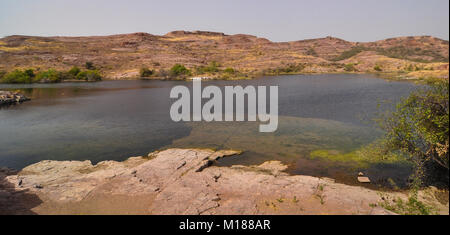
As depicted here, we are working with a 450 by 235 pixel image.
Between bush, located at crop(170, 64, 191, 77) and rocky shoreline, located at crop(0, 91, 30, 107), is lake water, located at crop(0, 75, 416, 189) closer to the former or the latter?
rocky shoreline, located at crop(0, 91, 30, 107)

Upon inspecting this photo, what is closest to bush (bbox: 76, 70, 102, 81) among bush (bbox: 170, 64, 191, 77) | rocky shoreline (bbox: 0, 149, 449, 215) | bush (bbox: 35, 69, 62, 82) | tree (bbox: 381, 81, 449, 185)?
bush (bbox: 35, 69, 62, 82)

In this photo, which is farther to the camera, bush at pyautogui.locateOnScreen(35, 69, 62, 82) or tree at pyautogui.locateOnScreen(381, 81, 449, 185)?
bush at pyautogui.locateOnScreen(35, 69, 62, 82)

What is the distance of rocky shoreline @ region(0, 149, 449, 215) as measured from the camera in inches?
544

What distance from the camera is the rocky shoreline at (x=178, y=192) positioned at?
1381 centimetres

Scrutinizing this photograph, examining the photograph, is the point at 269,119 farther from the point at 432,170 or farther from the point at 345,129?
the point at 432,170

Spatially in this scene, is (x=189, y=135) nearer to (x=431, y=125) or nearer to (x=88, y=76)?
(x=431, y=125)

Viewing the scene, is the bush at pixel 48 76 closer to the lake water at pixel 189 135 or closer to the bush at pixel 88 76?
the bush at pixel 88 76

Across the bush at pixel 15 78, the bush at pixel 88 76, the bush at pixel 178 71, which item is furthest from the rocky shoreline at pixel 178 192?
the bush at pixel 178 71

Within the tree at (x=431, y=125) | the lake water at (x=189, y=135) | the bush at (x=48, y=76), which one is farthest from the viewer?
the bush at (x=48, y=76)

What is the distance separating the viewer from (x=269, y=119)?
121 feet

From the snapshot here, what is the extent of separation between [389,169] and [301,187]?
27.5 feet

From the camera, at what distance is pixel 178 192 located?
1557 centimetres

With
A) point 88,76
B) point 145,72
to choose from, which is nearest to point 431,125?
point 145,72

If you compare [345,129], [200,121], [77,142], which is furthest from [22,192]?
[345,129]
